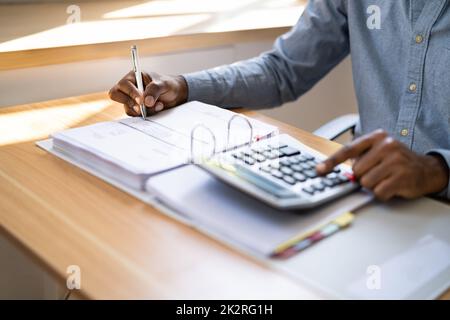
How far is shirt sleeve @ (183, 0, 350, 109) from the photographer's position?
1218 mm

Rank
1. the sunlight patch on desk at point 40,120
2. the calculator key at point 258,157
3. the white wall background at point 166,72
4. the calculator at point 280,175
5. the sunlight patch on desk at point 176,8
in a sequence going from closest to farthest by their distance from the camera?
the calculator at point 280,175 → the calculator key at point 258,157 → the sunlight patch on desk at point 40,120 → the white wall background at point 166,72 → the sunlight patch on desk at point 176,8

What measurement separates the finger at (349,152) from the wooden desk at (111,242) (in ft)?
0.66

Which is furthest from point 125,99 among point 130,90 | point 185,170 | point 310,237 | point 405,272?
point 405,272

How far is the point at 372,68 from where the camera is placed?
1.16m

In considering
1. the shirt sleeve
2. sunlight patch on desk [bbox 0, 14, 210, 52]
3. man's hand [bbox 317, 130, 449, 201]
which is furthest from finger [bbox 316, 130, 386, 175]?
sunlight patch on desk [bbox 0, 14, 210, 52]

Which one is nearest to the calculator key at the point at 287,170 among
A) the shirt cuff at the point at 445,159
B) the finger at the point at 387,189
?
the finger at the point at 387,189

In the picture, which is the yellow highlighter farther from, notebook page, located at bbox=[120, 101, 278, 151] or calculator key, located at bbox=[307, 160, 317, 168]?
notebook page, located at bbox=[120, 101, 278, 151]

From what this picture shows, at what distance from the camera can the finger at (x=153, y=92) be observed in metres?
1.03

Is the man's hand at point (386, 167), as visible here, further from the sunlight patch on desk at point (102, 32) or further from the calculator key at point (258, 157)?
the sunlight patch on desk at point (102, 32)

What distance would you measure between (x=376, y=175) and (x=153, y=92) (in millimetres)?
456

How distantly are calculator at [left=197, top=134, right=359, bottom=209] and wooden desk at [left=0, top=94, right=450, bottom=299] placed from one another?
9 centimetres

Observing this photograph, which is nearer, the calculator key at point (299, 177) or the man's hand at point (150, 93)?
the calculator key at point (299, 177)

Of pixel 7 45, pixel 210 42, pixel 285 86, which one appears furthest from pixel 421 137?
pixel 7 45

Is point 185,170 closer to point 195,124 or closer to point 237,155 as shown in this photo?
point 237,155
